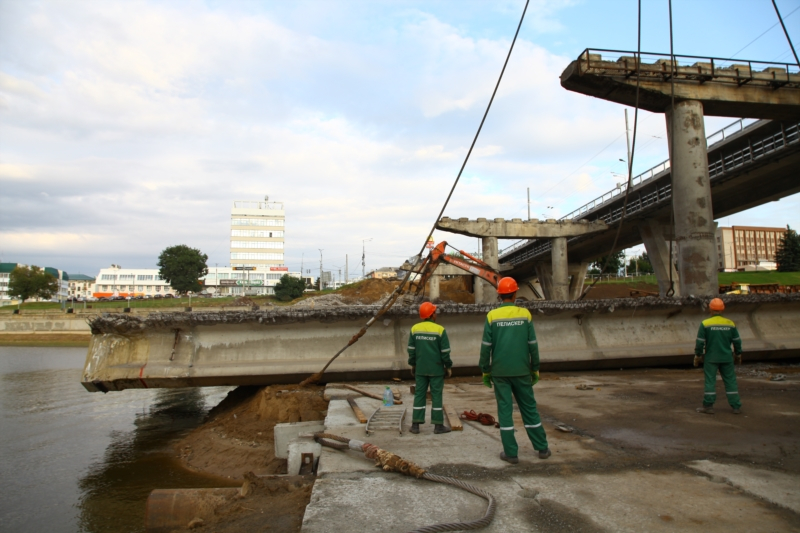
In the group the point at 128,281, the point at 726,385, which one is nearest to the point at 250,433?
the point at 726,385

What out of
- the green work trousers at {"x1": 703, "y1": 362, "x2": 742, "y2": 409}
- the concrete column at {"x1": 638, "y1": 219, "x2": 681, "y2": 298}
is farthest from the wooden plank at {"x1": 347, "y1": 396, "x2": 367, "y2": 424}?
the concrete column at {"x1": 638, "y1": 219, "x2": 681, "y2": 298}

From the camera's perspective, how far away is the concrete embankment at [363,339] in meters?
9.49

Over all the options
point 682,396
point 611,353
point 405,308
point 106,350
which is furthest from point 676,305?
point 106,350

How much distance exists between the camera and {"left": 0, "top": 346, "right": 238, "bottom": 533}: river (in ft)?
19.5

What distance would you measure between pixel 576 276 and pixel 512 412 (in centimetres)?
4630

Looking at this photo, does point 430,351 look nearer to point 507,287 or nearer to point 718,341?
point 507,287

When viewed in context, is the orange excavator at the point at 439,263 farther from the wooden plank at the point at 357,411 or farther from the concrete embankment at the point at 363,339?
the wooden plank at the point at 357,411

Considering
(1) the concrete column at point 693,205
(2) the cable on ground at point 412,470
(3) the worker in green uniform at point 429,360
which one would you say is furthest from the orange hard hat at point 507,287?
(1) the concrete column at point 693,205

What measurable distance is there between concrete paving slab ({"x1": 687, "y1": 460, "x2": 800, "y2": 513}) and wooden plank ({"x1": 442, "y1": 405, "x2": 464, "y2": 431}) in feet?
7.71

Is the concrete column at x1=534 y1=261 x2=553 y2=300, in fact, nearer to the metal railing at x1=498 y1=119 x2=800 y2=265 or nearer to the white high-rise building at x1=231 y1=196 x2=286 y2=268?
the metal railing at x1=498 y1=119 x2=800 y2=265

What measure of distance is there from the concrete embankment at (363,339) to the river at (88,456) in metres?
1.24

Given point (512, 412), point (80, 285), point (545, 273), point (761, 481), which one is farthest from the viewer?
point (80, 285)

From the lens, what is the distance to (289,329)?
1037 cm

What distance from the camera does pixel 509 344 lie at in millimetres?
4863
